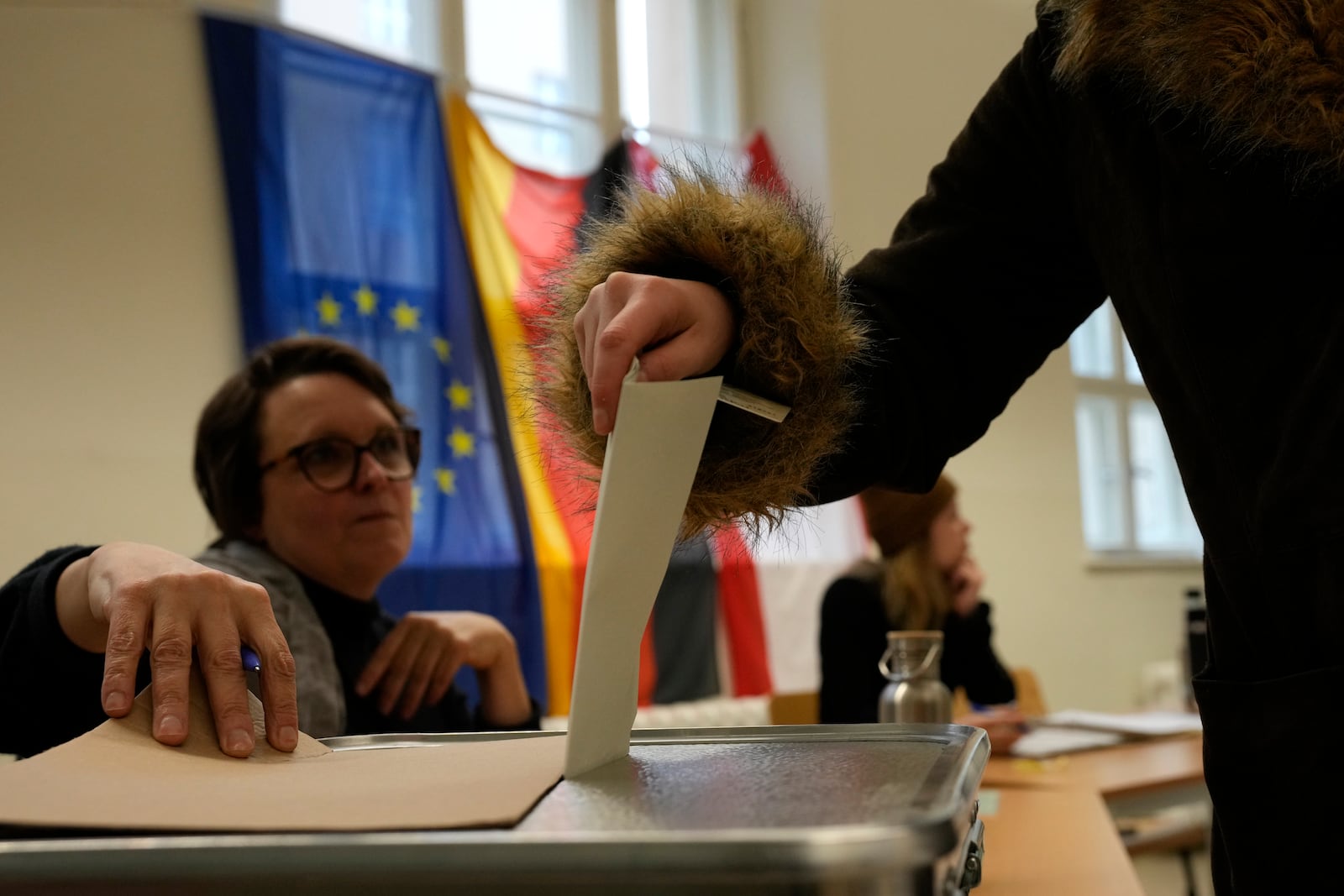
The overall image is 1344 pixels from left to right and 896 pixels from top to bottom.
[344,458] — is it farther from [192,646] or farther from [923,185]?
[923,185]

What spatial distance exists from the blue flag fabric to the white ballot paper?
8.43 feet

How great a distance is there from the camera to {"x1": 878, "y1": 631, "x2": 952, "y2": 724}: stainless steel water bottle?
1464 millimetres

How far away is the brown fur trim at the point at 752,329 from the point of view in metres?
0.56

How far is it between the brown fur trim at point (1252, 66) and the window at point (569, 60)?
2543mm

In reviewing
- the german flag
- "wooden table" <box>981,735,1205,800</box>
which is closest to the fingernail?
"wooden table" <box>981,735,1205,800</box>

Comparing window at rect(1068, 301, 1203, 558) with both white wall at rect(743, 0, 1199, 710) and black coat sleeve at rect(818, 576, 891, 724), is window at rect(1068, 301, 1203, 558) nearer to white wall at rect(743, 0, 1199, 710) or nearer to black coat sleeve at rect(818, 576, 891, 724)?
white wall at rect(743, 0, 1199, 710)

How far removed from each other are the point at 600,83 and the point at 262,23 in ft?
4.26

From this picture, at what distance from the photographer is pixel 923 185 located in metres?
4.55

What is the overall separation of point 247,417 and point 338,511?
0.18m

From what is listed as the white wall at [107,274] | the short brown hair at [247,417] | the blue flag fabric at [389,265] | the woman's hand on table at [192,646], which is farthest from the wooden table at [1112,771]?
the white wall at [107,274]

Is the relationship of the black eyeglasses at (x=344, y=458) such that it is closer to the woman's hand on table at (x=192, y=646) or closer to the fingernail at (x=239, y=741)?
the woman's hand on table at (x=192, y=646)

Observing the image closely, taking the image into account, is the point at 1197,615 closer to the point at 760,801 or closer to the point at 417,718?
the point at 417,718

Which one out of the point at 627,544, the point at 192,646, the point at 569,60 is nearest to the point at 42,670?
the point at 192,646

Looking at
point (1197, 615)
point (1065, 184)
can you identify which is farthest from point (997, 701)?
point (1065, 184)
